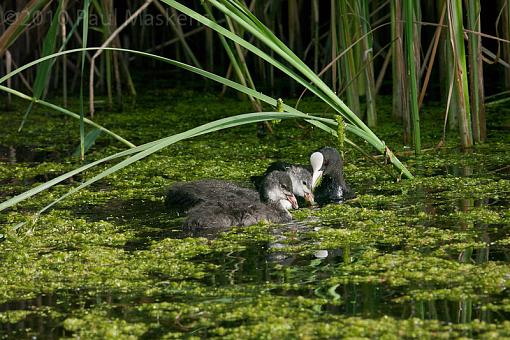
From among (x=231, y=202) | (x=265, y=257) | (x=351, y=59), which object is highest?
(x=351, y=59)

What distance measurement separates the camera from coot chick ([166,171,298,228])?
5.34 meters

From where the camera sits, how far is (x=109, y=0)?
8547 millimetres

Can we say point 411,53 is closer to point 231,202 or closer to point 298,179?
point 298,179

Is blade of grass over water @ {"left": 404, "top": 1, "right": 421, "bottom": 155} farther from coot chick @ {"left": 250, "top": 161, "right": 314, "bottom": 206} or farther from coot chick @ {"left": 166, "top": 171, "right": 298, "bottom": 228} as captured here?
coot chick @ {"left": 166, "top": 171, "right": 298, "bottom": 228}

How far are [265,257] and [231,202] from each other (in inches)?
33.2

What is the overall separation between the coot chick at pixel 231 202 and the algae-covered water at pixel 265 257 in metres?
0.11

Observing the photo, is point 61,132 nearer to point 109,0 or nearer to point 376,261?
point 109,0

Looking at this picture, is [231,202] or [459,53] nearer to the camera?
[231,202]

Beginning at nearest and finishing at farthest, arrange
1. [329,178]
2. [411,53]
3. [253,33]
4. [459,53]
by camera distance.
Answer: [253,33], [411,53], [329,178], [459,53]

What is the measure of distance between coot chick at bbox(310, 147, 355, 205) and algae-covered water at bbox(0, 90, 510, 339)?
118 millimetres

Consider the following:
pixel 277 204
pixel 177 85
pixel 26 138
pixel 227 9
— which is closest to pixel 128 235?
pixel 277 204

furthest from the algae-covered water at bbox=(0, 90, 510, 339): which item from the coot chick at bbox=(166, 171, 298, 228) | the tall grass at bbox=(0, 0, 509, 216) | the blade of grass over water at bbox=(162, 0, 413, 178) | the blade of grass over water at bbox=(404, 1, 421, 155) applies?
the blade of grass over water at bbox=(162, 0, 413, 178)

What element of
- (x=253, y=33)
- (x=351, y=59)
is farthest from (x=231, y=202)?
(x=351, y=59)

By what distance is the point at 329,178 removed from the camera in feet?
19.8
